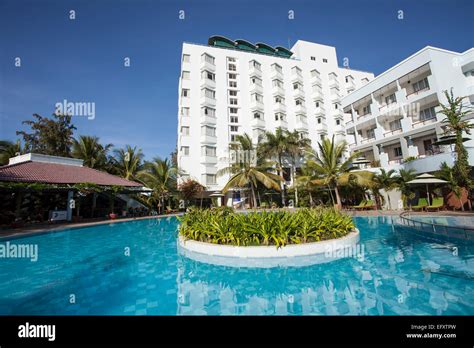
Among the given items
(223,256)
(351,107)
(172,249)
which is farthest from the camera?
(351,107)

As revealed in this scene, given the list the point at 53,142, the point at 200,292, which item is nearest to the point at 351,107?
the point at 200,292

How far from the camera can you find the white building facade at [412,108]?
1886 cm

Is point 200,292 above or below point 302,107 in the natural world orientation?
below

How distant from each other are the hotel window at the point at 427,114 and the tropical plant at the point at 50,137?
137 ft

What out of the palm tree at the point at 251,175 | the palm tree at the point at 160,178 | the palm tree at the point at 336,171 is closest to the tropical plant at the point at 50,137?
the palm tree at the point at 160,178

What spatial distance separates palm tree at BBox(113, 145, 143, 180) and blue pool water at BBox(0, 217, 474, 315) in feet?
72.9

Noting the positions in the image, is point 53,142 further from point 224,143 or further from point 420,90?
point 420,90

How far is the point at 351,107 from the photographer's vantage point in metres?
28.9

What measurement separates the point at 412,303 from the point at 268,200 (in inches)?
1044

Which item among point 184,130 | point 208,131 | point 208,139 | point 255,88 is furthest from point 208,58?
point 208,139

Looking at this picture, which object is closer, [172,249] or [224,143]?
[172,249]

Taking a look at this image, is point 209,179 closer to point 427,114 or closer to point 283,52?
point 427,114
